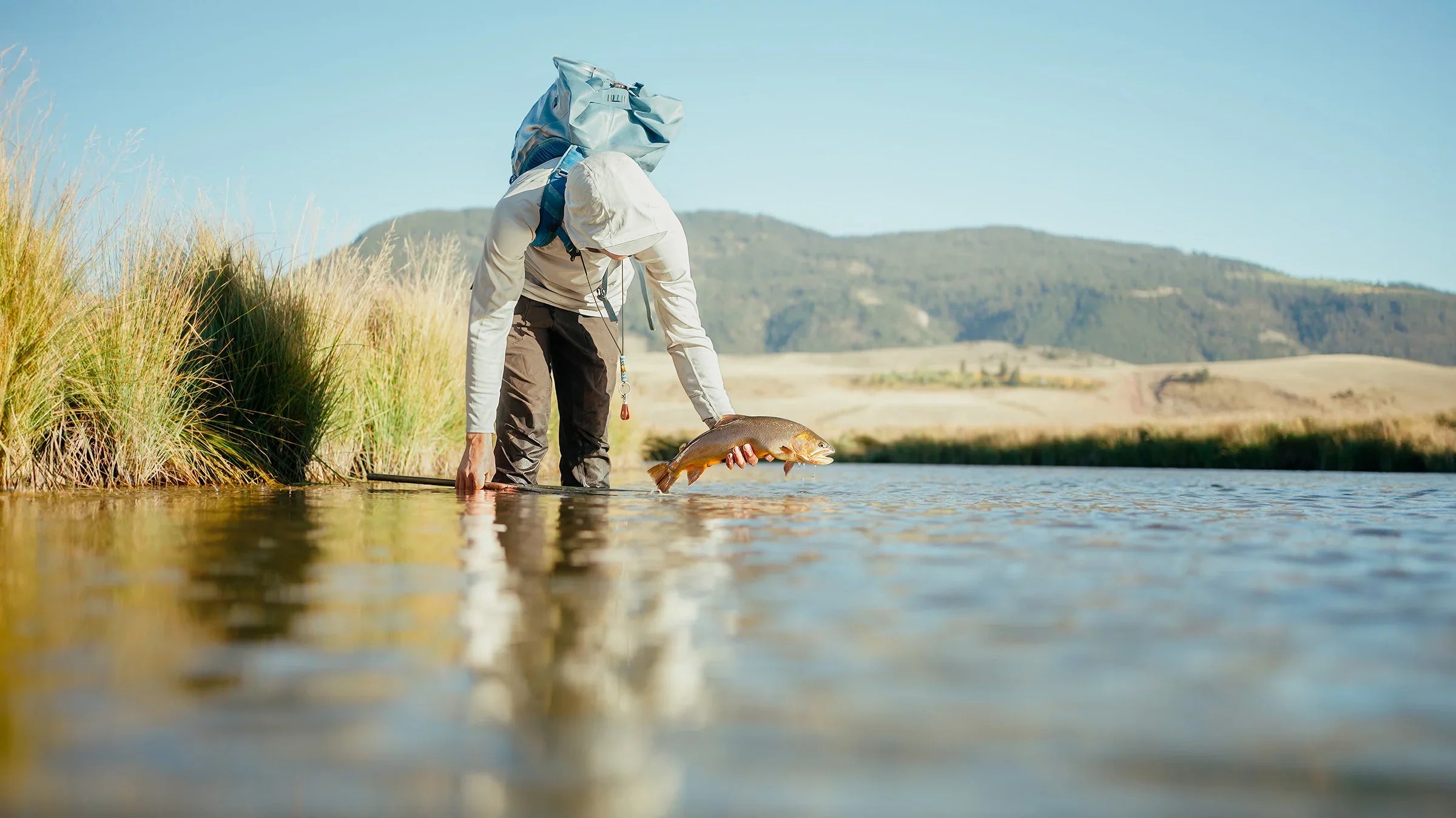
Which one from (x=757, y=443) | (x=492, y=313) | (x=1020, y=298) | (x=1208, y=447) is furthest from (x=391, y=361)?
(x=1020, y=298)

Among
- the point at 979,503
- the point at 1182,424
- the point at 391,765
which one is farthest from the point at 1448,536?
the point at 1182,424

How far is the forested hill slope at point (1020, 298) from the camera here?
101000 millimetres

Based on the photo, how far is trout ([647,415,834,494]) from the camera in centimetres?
458

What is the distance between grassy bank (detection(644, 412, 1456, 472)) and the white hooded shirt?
Result: 10.1m

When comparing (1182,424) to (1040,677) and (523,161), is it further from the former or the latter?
(1040,677)

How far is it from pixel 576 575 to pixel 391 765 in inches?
54.5

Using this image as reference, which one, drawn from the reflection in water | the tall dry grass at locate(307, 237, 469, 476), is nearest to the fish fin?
the reflection in water

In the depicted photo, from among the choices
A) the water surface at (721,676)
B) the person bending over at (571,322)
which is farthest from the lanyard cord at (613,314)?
the water surface at (721,676)

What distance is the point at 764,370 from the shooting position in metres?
57.8

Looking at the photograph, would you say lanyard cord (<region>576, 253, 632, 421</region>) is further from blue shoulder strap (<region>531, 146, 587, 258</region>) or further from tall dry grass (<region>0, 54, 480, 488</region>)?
tall dry grass (<region>0, 54, 480, 488</region>)

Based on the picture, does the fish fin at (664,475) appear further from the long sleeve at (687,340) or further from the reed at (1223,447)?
the reed at (1223,447)

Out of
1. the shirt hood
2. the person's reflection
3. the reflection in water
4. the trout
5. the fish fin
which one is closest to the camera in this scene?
the person's reflection

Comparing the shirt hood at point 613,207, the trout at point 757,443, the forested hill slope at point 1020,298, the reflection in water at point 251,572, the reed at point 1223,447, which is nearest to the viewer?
the reflection in water at point 251,572

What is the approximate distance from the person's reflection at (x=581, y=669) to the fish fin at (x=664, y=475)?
1767 millimetres
